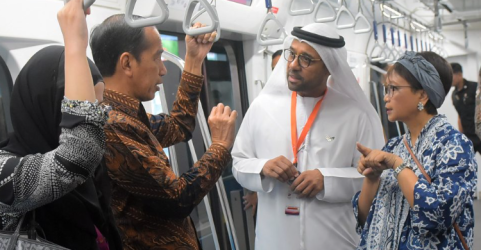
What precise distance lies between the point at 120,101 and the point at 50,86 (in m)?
0.52

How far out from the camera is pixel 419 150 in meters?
2.37

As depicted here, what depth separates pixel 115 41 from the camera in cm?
188

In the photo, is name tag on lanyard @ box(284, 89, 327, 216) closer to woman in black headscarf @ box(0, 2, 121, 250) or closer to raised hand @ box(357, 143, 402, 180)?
raised hand @ box(357, 143, 402, 180)

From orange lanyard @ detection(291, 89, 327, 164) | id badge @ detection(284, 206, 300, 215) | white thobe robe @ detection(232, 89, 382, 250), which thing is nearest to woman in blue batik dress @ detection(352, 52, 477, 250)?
white thobe robe @ detection(232, 89, 382, 250)

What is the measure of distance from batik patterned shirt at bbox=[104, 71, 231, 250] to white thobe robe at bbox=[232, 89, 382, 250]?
907 mm

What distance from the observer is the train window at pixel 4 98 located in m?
2.53

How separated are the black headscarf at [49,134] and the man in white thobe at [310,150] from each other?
1373mm

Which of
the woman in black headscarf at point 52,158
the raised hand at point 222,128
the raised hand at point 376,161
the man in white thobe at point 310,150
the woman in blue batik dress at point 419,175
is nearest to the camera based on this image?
the woman in black headscarf at point 52,158

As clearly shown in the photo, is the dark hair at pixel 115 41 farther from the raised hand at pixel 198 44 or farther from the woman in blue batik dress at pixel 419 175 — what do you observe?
the woman in blue batik dress at pixel 419 175

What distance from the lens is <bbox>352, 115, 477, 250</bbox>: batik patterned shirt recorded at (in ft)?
7.05

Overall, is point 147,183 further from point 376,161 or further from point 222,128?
point 376,161

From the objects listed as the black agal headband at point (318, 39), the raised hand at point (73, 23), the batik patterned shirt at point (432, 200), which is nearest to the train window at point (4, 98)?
the raised hand at point (73, 23)

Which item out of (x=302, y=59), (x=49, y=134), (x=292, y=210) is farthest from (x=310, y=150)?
(x=49, y=134)

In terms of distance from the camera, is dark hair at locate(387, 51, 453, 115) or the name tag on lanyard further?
the name tag on lanyard
